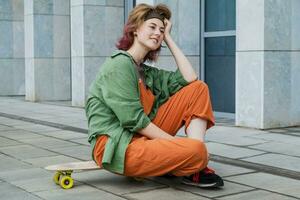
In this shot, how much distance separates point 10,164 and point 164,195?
6.96ft

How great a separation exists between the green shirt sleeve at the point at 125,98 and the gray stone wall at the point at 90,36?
8.34 metres

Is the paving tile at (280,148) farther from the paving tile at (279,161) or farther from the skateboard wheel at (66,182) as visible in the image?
the skateboard wheel at (66,182)

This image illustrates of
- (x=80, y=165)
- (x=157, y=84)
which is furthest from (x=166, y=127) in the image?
(x=80, y=165)

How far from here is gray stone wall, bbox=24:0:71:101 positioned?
1500 cm

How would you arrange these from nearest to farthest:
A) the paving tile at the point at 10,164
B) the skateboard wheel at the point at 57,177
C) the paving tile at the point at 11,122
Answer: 1. the skateboard wheel at the point at 57,177
2. the paving tile at the point at 10,164
3. the paving tile at the point at 11,122

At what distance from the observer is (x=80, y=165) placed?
481 cm

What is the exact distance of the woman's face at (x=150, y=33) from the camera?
4.67 m

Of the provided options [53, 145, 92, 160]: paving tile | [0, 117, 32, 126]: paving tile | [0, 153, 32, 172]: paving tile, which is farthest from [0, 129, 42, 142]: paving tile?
[0, 153, 32, 172]: paving tile

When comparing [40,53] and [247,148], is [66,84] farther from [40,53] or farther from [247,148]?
[247,148]

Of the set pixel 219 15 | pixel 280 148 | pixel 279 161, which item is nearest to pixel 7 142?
pixel 280 148

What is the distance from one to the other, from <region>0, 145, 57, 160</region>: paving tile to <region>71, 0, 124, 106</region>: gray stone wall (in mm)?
5851

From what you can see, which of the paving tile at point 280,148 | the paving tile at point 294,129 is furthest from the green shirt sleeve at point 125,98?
the paving tile at point 294,129

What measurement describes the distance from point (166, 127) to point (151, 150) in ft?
1.39

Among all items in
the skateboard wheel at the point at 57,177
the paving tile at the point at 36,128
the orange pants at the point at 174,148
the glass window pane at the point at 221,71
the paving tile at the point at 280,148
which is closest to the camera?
the orange pants at the point at 174,148
